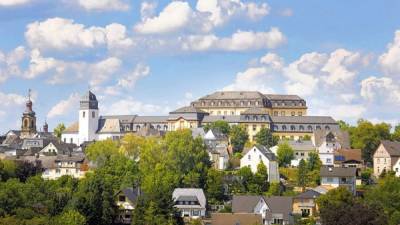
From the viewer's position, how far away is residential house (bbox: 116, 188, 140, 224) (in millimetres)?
84812

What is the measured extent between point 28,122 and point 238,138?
A: 133 feet

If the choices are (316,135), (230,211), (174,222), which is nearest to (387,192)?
(230,211)

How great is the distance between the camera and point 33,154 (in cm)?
11956

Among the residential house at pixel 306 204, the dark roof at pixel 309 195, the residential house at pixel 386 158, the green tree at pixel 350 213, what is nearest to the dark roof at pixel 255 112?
the residential house at pixel 386 158

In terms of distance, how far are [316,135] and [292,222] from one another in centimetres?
4180

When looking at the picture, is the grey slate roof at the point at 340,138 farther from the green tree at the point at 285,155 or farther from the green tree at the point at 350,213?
the green tree at the point at 350,213

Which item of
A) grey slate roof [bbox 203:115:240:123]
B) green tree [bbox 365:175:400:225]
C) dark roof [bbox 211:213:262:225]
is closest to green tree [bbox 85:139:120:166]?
dark roof [bbox 211:213:262:225]

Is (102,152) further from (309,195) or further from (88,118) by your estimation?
(88,118)

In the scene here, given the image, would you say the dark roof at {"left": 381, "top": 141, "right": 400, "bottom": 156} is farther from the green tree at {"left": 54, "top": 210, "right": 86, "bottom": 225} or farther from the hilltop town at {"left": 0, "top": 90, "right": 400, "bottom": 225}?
the green tree at {"left": 54, "top": 210, "right": 86, "bottom": 225}

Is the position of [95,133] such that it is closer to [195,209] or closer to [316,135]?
[316,135]

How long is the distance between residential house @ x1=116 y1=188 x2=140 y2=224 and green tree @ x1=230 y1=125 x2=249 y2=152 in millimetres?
38236

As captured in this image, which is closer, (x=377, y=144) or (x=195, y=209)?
(x=195, y=209)

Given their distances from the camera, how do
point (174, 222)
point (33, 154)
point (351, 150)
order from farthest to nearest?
point (33, 154) → point (351, 150) → point (174, 222)

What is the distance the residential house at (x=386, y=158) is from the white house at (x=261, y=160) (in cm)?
1255
